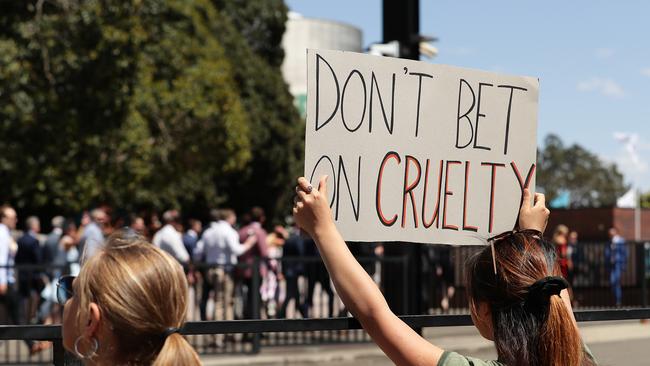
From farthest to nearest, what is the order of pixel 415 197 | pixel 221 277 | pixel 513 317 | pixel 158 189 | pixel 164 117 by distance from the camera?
pixel 158 189, pixel 164 117, pixel 221 277, pixel 415 197, pixel 513 317

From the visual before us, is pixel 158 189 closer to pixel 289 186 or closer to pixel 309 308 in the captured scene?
pixel 289 186

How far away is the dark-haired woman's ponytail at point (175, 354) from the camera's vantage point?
1916 mm

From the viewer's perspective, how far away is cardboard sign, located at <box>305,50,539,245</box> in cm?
281

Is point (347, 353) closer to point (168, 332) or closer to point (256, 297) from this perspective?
point (256, 297)

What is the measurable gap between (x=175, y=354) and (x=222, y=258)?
11.0 m

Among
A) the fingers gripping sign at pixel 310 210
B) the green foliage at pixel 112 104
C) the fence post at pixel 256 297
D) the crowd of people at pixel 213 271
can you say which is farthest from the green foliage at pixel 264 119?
the fingers gripping sign at pixel 310 210

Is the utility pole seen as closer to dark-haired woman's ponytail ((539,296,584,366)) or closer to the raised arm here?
the raised arm

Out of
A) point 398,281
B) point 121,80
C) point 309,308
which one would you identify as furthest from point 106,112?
point 398,281

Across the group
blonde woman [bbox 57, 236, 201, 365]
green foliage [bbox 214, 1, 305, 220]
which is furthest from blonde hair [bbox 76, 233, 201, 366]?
green foliage [bbox 214, 1, 305, 220]

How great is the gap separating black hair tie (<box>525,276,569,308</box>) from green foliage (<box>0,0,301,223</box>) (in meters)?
18.4

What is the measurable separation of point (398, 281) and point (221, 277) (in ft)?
7.53

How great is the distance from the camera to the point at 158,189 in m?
32.2

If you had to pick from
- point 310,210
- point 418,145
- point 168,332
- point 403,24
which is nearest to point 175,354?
point 168,332

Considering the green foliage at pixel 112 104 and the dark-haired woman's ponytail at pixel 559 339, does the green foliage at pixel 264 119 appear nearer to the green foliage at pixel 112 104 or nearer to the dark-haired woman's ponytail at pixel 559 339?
the green foliage at pixel 112 104
